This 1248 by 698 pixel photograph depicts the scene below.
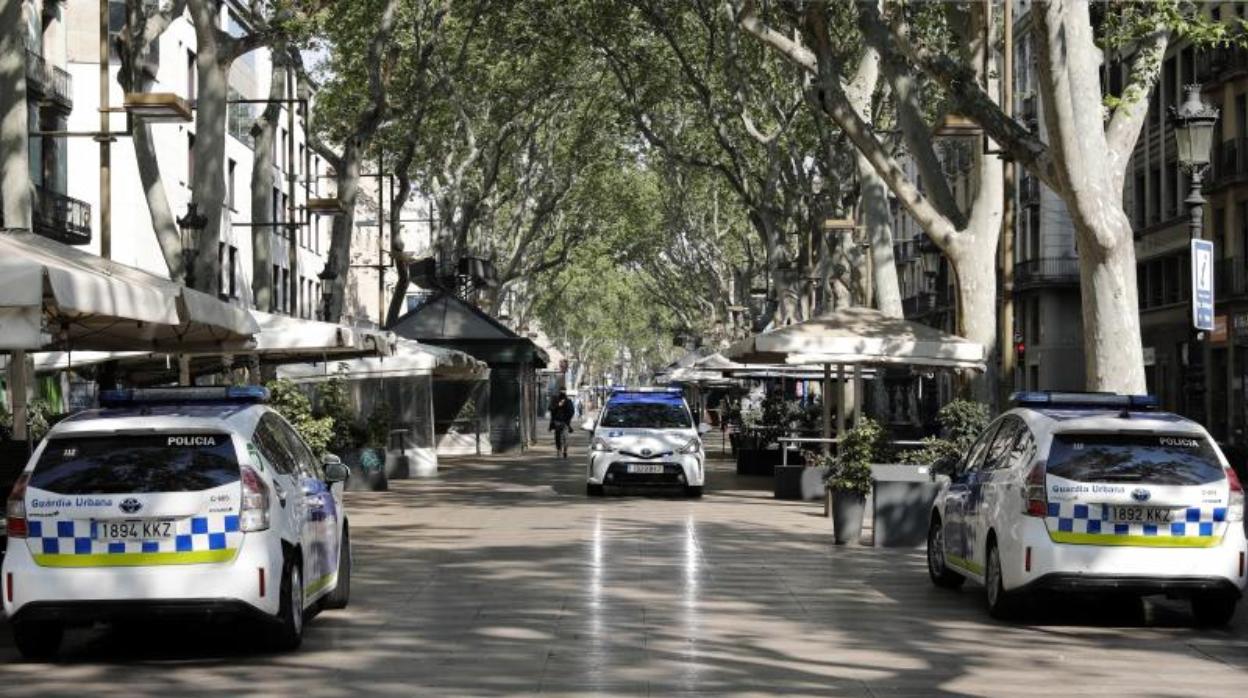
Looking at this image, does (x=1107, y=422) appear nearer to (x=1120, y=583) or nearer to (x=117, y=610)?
(x=1120, y=583)

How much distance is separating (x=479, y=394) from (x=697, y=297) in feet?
113

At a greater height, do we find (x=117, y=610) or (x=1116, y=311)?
(x=1116, y=311)

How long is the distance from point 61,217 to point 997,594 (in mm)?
31826

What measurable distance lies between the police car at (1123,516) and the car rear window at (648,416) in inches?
639

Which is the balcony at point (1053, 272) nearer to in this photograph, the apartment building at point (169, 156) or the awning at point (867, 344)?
the apartment building at point (169, 156)

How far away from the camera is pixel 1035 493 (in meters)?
13.0

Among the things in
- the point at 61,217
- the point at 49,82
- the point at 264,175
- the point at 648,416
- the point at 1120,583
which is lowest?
the point at 1120,583

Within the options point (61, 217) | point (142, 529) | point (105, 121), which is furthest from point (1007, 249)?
point (61, 217)

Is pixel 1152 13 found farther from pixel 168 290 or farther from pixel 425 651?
pixel 425 651

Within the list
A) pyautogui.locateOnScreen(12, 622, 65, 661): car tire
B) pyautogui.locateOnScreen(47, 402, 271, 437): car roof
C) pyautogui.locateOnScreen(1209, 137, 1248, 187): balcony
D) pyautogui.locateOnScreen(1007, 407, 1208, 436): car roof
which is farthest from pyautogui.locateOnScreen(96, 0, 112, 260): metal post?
pyautogui.locateOnScreen(1209, 137, 1248, 187): balcony

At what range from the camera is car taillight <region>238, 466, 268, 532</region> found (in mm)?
10953

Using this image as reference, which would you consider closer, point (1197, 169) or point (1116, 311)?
point (1116, 311)

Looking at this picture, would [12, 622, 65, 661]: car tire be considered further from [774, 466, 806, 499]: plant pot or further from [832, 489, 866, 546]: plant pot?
[774, 466, 806, 499]: plant pot

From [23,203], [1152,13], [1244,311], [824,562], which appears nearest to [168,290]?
[23,203]
